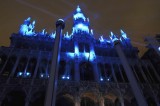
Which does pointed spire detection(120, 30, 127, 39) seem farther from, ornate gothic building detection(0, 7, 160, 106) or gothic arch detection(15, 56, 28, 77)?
gothic arch detection(15, 56, 28, 77)

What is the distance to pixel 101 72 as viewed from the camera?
112ft

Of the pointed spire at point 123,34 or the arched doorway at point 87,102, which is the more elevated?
the pointed spire at point 123,34

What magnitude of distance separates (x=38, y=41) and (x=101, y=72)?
51.9ft

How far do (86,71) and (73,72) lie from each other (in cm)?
298

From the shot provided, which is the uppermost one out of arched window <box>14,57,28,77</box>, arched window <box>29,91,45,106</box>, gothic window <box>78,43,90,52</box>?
gothic window <box>78,43,90,52</box>

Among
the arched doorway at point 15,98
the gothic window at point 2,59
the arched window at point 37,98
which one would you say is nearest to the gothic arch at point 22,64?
the gothic window at point 2,59

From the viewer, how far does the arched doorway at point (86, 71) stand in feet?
107

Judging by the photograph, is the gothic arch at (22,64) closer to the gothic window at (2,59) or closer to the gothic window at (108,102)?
the gothic window at (2,59)

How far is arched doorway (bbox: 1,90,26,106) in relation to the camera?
25325 millimetres

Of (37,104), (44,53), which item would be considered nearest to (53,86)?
(37,104)

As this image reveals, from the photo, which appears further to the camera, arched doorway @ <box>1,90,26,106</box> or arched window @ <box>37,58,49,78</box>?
arched window @ <box>37,58,49,78</box>

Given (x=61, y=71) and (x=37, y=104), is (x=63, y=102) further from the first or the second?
(x=61, y=71)

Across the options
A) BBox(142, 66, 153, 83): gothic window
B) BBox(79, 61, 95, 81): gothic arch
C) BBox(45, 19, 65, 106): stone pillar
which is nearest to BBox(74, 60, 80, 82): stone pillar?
BBox(79, 61, 95, 81): gothic arch

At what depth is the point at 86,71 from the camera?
33.2m
